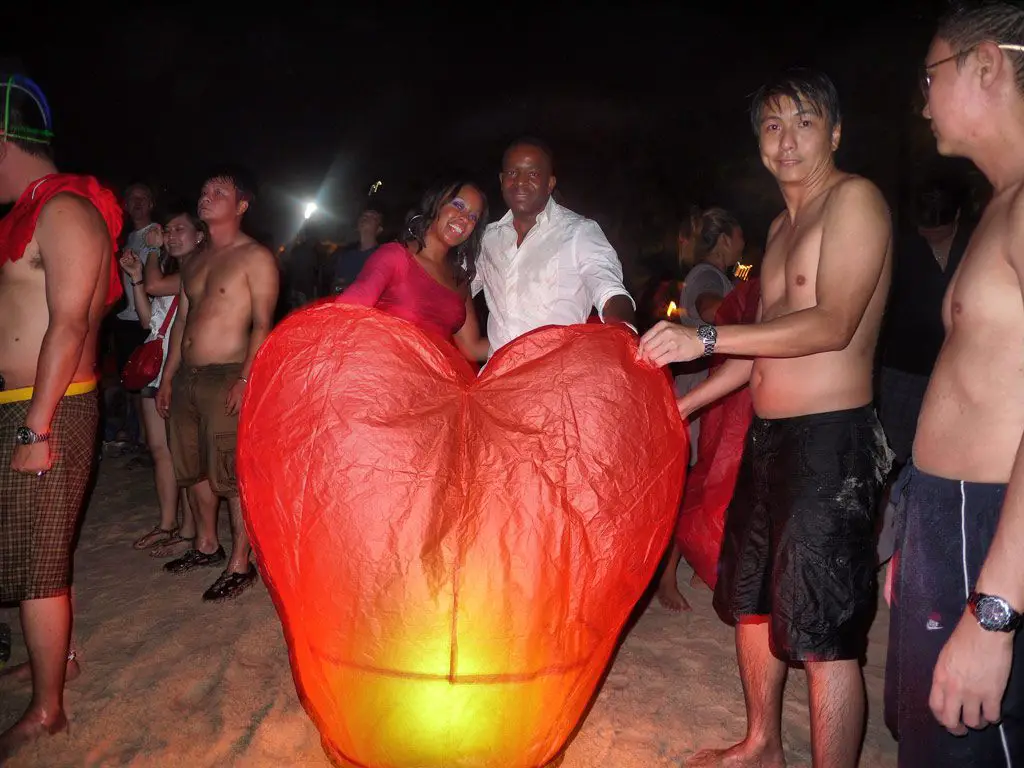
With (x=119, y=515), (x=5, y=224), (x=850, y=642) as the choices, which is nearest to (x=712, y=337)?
(x=850, y=642)

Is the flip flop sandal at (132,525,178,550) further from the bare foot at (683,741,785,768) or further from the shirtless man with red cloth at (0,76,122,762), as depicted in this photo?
the bare foot at (683,741,785,768)

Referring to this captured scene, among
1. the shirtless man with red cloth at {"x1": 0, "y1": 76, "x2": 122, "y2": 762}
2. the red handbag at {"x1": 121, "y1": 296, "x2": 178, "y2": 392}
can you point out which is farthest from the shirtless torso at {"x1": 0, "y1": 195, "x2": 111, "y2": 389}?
the red handbag at {"x1": 121, "y1": 296, "x2": 178, "y2": 392}

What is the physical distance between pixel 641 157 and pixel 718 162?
1.75m

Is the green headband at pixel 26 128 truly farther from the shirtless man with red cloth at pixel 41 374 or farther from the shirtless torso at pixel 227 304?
the shirtless torso at pixel 227 304

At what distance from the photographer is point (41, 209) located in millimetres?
2461

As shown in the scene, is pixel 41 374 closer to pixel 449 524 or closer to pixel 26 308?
pixel 26 308

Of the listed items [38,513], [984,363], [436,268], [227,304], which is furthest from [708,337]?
[227,304]

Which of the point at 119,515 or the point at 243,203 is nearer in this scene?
the point at 243,203

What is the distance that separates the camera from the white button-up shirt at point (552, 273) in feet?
10.1

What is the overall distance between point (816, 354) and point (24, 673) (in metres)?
3.60

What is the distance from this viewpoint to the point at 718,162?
1410 centimetres

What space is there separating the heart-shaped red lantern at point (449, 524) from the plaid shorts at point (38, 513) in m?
0.97

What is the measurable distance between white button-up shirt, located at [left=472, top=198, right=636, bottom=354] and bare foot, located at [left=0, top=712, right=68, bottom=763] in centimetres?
236

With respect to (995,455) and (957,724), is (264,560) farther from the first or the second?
(995,455)
